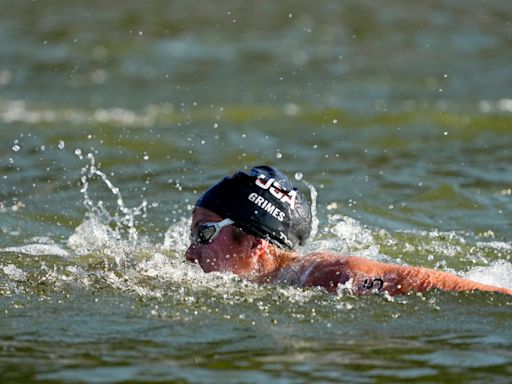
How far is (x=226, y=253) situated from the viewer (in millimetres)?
7652

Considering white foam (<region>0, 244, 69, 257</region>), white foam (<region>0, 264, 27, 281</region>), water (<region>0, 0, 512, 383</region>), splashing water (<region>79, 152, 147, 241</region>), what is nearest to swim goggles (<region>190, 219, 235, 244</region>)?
water (<region>0, 0, 512, 383</region>)

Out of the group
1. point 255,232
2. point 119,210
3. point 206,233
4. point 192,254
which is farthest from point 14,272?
point 119,210

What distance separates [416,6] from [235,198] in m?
18.3

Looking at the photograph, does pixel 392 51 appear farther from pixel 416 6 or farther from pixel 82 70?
pixel 82 70

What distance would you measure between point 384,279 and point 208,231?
1128 mm

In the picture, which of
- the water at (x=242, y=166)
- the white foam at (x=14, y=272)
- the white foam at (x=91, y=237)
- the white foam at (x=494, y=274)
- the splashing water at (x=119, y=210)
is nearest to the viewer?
the water at (x=242, y=166)

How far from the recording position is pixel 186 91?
1875cm

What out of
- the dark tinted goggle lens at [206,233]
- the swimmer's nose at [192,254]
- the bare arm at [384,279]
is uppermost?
the dark tinted goggle lens at [206,233]

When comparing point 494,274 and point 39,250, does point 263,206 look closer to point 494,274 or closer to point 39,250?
point 494,274

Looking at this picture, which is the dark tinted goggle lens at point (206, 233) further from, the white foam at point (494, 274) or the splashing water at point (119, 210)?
the splashing water at point (119, 210)

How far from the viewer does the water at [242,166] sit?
21.4 ft

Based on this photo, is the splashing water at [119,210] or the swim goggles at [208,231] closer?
the swim goggles at [208,231]

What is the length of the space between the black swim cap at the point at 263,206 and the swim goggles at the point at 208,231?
0.05m

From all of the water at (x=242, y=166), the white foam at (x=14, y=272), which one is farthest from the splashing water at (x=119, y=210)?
the white foam at (x=14, y=272)
